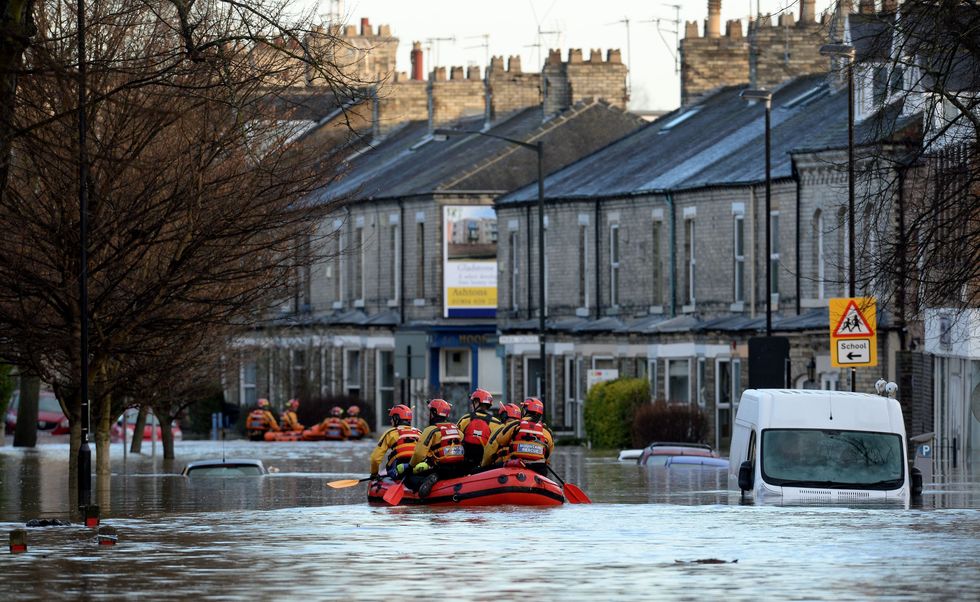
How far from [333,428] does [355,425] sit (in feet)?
4.10

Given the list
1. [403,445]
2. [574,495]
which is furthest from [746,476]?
[403,445]

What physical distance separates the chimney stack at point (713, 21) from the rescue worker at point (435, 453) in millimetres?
40147

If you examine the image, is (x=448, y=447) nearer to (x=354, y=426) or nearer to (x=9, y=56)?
(x=9, y=56)

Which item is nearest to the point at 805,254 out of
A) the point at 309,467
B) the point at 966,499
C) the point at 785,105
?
the point at 785,105

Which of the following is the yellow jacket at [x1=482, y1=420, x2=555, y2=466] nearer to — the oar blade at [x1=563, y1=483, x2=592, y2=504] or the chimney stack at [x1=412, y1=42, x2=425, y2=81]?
the oar blade at [x1=563, y1=483, x2=592, y2=504]

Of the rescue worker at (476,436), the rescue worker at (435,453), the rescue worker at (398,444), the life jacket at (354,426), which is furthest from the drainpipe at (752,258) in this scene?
the rescue worker at (435,453)

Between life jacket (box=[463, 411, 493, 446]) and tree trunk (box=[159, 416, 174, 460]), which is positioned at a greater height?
life jacket (box=[463, 411, 493, 446])

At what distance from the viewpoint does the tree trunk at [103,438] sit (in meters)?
37.8

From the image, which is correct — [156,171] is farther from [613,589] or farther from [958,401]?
[958,401]

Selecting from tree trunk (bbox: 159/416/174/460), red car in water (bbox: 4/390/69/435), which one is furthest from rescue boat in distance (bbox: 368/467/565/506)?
red car in water (bbox: 4/390/69/435)

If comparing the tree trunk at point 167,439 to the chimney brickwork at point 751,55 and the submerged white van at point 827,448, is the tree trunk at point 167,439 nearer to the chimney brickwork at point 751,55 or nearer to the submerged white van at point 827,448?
the chimney brickwork at point 751,55

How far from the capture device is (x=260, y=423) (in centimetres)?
7194

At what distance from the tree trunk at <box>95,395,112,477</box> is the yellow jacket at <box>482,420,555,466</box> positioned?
9.25 m

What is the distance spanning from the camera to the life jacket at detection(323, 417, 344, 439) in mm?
70938
